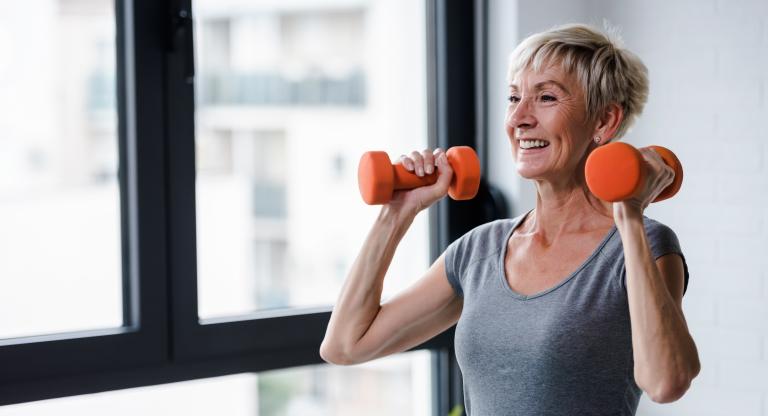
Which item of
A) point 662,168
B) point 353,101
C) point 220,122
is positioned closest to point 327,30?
point 353,101

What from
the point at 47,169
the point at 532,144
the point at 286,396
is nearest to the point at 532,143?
the point at 532,144

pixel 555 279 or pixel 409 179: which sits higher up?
pixel 409 179

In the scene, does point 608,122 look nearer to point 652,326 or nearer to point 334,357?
point 652,326

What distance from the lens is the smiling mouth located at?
58.2 inches

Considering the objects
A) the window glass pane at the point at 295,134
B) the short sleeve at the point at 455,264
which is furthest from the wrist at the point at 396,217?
the window glass pane at the point at 295,134

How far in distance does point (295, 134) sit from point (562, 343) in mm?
2179

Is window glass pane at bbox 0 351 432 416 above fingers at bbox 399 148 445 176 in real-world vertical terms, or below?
below

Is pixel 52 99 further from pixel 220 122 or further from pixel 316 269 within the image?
pixel 316 269

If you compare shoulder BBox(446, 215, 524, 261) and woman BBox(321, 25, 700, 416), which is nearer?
woman BBox(321, 25, 700, 416)

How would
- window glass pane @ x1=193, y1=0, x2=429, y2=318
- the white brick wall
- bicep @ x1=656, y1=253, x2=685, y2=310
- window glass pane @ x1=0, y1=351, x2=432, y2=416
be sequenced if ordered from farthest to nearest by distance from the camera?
window glass pane @ x1=193, y1=0, x2=429, y2=318, window glass pane @ x1=0, y1=351, x2=432, y2=416, the white brick wall, bicep @ x1=656, y1=253, x2=685, y2=310

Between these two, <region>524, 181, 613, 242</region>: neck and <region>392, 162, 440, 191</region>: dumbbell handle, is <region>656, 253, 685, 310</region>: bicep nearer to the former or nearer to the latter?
<region>524, 181, 613, 242</region>: neck

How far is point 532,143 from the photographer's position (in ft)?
4.90

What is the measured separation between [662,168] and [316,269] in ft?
7.25

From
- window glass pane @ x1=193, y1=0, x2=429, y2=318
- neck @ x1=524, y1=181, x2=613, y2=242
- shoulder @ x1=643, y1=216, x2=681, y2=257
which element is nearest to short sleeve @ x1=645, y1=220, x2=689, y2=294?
shoulder @ x1=643, y1=216, x2=681, y2=257
